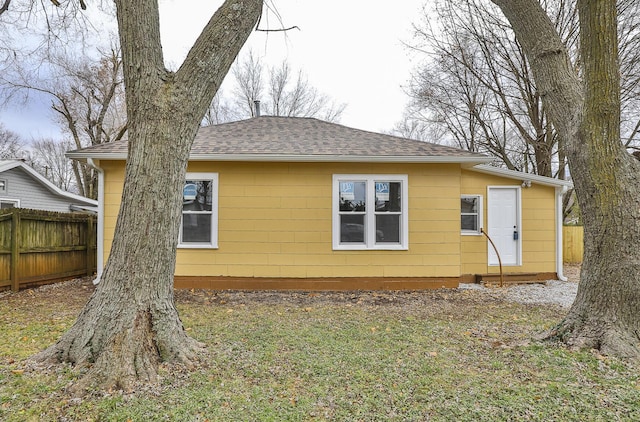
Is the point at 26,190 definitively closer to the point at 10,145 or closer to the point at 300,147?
the point at 300,147

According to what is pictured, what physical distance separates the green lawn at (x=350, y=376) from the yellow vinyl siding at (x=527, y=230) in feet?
9.93

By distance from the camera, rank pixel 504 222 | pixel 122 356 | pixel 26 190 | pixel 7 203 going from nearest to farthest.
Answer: pixel 122 356
pixel 504 222
pixel 7 203
pixel 26 190

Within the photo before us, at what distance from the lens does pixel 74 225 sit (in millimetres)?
8047

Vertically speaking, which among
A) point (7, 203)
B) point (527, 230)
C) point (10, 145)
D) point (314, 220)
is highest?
point (10, 145)

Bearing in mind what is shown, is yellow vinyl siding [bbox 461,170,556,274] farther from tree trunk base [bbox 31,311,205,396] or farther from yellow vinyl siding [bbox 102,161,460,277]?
tree trunk base [bbox 31,311,205,396]

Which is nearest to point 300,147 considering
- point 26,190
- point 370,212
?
point 370,212

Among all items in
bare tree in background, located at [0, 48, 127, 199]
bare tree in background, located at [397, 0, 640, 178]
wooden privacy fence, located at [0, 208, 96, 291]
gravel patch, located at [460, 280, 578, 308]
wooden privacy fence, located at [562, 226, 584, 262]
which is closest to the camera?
gravel patch, located at [460, 280, 578, 308]

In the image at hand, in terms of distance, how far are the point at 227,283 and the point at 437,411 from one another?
523cm

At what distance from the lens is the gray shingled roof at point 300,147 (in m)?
6.75

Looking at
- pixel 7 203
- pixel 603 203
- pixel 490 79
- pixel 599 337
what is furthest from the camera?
pixel 490 79

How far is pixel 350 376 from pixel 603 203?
3.04 metres

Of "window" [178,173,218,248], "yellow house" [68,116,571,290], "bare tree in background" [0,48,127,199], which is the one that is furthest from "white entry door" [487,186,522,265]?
"bare tree in background" [0,48,127,199]

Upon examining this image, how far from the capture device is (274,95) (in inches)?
891

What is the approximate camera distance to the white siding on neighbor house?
11.6 metres
